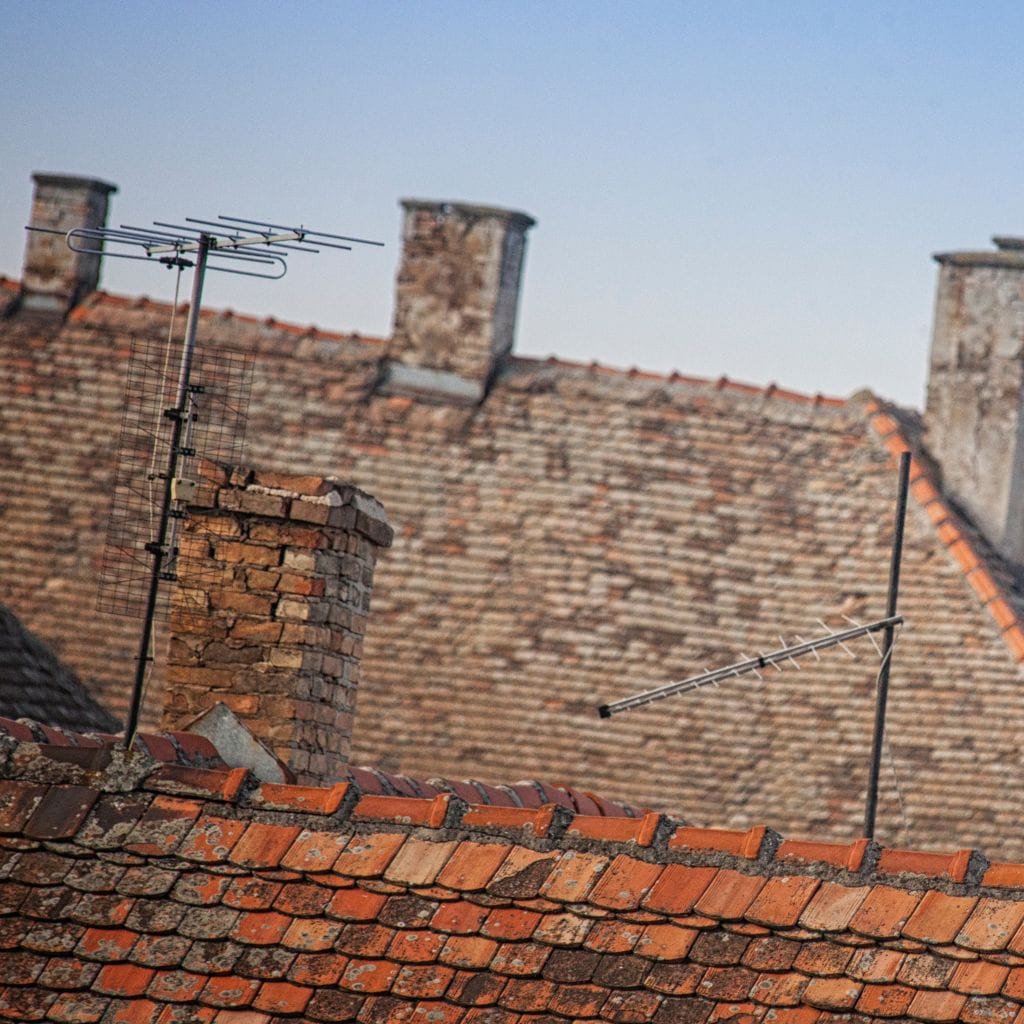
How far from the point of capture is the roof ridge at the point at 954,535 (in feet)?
60.6

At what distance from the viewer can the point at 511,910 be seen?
22.1 feet

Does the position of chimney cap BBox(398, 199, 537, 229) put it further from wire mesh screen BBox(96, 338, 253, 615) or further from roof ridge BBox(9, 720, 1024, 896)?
roof ridge BBox(9, 720, 1024, 896)

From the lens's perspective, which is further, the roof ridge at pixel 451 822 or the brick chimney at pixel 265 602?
the brick chimney at pixel 265 602

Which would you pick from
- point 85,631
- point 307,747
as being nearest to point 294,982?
point 307,747

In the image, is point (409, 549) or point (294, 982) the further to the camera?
point (409, 549)

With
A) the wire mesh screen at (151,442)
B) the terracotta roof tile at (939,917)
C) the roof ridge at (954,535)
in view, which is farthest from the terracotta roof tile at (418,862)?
the roof ridge at (954,535)

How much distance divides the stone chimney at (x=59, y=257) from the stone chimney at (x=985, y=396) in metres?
8.69

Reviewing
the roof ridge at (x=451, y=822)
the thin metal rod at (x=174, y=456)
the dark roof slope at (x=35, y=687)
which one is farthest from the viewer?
the dark roof slope at (x=35, y=687)

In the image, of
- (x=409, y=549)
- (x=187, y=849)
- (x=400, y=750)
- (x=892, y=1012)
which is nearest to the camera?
(x=892, y=1012)

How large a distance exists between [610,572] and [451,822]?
1258cm

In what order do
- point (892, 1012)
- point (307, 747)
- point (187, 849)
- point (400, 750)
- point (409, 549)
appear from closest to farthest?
point (892, 1012), point (187, 849), point (307, 747), point (400, 750), point (409, 549)

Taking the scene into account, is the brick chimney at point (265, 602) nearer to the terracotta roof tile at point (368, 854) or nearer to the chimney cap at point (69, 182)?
the terracotta roof tile at point (368, 854)

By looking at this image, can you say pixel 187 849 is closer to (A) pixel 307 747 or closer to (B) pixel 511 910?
(B) pixel 511 910

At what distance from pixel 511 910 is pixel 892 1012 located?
4.06 feet
